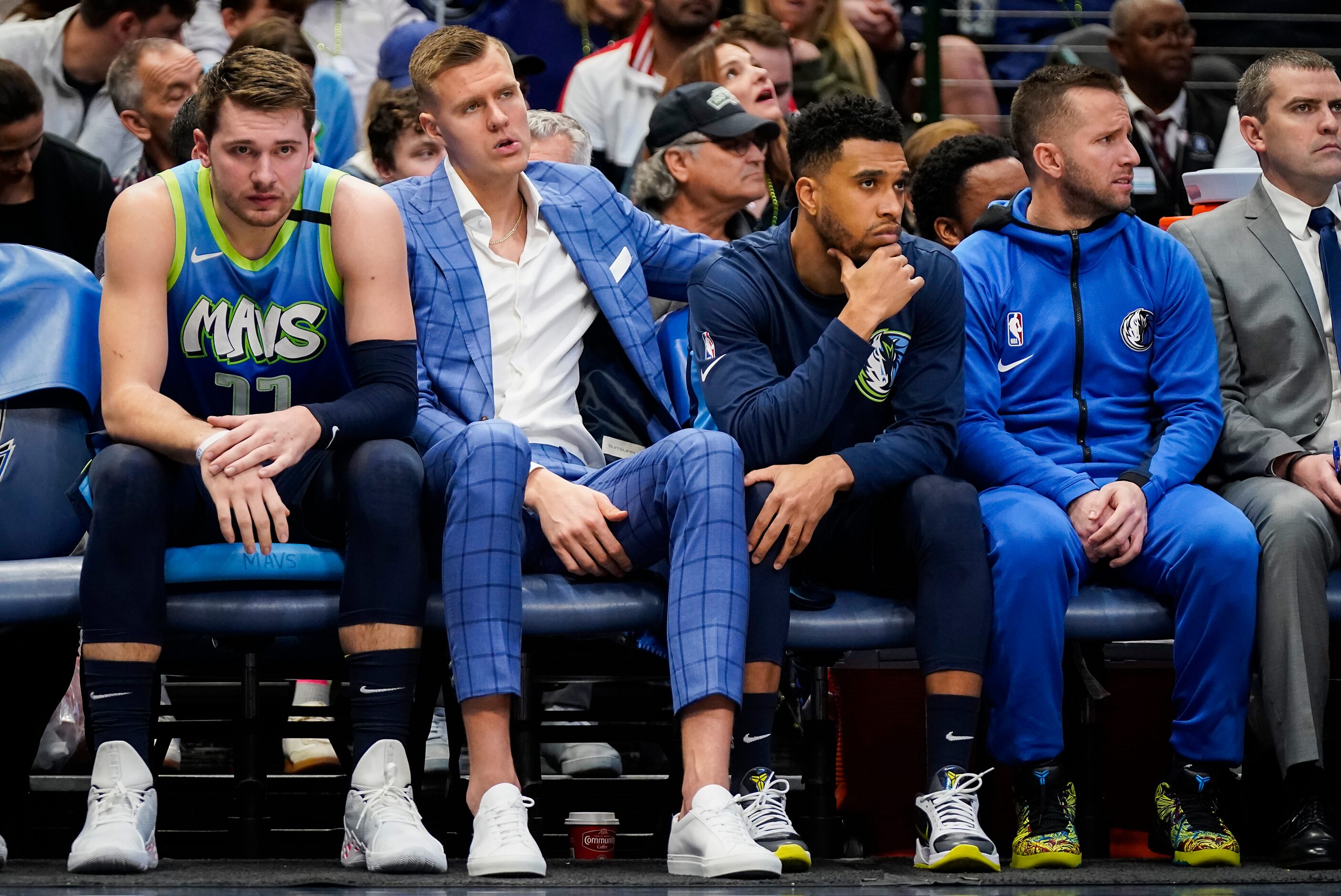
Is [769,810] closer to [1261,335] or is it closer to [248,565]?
[248,565]

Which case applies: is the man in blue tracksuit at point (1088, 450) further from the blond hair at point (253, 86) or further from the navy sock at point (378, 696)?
the blond hair at point (253, 86)

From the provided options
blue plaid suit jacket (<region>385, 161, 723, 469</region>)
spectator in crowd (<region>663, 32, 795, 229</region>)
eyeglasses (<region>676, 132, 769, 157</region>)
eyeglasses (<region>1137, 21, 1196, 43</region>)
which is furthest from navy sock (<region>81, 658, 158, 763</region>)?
eyeglasses (<region>1137, 21, 1196, 43</region>)

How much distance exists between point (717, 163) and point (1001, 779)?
176 centimetres

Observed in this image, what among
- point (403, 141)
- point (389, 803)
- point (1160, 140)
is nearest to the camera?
point (389, 803)

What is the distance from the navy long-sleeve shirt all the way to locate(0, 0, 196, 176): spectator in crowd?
106 inches

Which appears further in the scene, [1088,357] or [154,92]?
[154,92]

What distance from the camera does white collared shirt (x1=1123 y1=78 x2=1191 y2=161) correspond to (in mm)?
5543

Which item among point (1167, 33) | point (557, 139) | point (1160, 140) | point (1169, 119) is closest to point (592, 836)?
point (557, 139)

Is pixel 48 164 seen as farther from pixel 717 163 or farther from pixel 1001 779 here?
pixel 1001 779

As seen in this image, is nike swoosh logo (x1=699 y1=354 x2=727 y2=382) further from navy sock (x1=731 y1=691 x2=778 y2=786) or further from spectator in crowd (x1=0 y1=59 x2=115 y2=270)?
spectator in crowd (x1=0 y1=59 x2=115 y2=270)

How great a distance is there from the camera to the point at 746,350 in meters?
3.25

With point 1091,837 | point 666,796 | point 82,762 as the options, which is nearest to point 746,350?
point 666,796

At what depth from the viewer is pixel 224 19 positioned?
5418 millimetres

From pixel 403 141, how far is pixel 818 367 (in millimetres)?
1833
